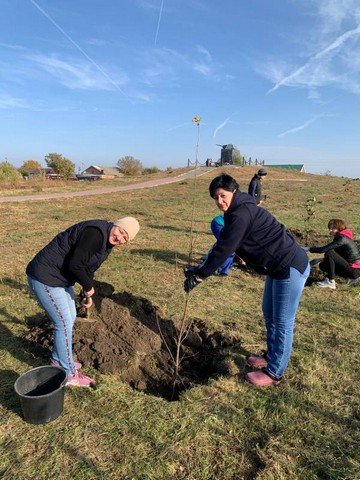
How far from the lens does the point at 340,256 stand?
5.84 metres

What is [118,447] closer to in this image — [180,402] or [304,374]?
[180,402]

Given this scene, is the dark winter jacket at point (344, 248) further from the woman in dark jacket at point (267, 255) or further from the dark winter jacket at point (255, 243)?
the dark winter jacket at point (255, 243)

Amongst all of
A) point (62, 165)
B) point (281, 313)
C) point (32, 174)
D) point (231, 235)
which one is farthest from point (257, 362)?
point (32, 174)

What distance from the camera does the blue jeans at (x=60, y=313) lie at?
2.79 m

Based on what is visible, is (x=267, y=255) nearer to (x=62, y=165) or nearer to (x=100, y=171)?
(x=62, y=165)

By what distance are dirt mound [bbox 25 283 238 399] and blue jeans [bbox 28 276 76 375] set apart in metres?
0.47

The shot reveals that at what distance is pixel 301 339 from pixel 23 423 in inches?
114

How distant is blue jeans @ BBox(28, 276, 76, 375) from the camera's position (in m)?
2.79

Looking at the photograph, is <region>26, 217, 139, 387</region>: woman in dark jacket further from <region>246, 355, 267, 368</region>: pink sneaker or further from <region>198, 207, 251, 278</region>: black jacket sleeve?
<region>246, 355, 267, 368</region>: pink sneaker

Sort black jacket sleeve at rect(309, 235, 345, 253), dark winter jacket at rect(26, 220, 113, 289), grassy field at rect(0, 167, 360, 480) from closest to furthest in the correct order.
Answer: grassy field at rect(0, 167, 360, 480), dark winter jacket at rect(26, 220, 113, 289), black jacket sleeve at rect(309, 235, 345, 253)

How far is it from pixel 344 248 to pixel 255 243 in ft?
12.0

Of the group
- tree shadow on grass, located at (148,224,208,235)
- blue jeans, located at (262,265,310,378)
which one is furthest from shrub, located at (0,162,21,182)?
blue jeans, located at (262,265,310,378)

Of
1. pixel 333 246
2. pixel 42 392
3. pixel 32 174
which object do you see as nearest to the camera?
pixel 42 392

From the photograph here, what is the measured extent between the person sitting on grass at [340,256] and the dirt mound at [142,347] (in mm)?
2447
